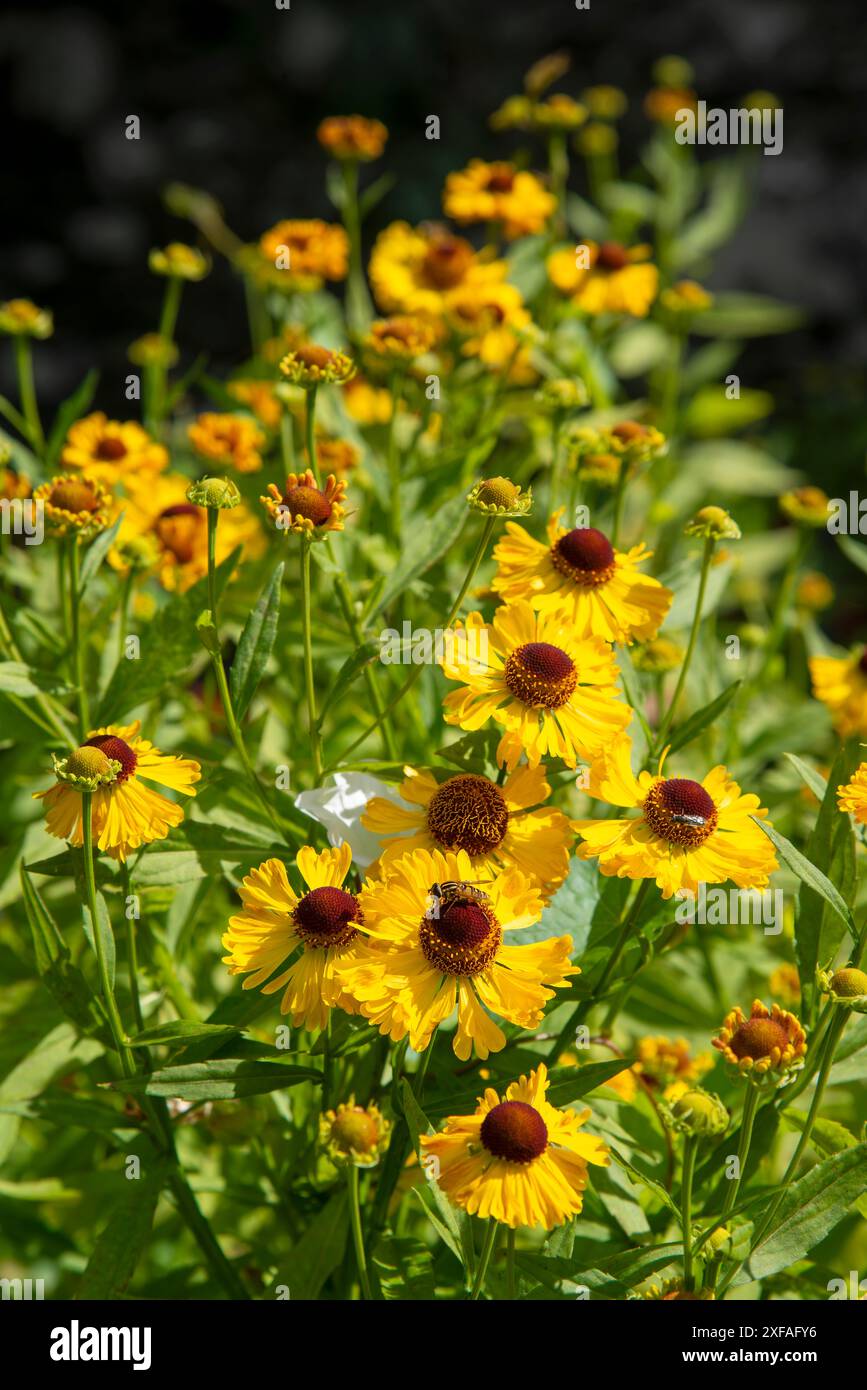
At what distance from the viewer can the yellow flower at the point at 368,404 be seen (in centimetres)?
197

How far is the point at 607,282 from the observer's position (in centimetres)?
201

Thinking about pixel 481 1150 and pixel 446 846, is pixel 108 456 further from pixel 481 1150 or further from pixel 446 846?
pixel 481 1150

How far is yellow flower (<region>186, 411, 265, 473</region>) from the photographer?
1.69 m

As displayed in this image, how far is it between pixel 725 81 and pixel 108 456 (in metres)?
2.93

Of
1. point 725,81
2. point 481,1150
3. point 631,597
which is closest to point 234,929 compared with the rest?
point 481,1150

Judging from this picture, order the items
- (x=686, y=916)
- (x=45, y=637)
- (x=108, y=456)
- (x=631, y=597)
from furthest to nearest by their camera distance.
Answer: (x=108, y=456) → (x=45, y=637) → (x=631, y=597) → (x=686, y=916)

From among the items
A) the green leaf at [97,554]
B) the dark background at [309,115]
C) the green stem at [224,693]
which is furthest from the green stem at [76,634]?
the dark background at [309,115]

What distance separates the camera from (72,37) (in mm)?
3994

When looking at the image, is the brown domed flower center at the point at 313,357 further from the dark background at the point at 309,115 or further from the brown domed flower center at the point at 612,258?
the dark background at the point at 309,115

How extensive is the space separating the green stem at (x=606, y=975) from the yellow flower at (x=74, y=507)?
1.88ft

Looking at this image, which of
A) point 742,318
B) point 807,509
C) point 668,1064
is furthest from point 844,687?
point 742,318

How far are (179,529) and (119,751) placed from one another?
0.52 m

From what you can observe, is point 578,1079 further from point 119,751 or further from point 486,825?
point 119,751

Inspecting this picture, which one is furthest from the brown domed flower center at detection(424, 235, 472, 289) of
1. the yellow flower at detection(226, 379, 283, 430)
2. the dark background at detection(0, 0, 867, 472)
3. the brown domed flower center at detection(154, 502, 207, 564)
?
the dark background at detection(0, 0, 867, 472)
